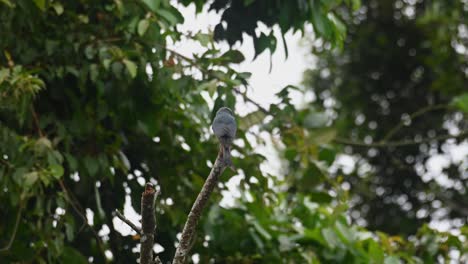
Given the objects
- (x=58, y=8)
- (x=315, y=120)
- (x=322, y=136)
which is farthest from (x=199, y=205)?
(x=315, y=120)

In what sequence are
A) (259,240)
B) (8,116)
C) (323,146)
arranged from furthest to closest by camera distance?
(323,146)
(259,240)
(8,116)

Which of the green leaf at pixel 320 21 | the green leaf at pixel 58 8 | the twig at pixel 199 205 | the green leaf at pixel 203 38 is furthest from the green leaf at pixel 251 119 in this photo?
the twig at pixel 199 205

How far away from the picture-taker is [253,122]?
3.68m

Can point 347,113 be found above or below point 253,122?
above

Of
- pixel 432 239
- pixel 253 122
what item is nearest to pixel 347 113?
pixel 432 239

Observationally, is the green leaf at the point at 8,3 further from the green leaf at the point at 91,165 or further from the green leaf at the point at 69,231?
the green leaf at the point at 69,231

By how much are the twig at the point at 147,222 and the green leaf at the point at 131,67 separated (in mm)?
1245

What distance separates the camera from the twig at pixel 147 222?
5.90 ft

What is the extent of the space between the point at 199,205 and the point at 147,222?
11cm

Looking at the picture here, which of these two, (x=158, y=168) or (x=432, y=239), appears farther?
(x=432, y=239)

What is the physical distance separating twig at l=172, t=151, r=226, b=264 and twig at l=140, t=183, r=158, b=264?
0.08 metres

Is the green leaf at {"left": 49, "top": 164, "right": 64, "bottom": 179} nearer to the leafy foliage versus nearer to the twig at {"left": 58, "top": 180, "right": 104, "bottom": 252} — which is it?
the twig at {"left": 58, "top": 180, "right": 104, "bottom": 252}

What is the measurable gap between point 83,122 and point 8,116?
25cm

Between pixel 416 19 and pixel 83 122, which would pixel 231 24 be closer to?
pixel 83 122
